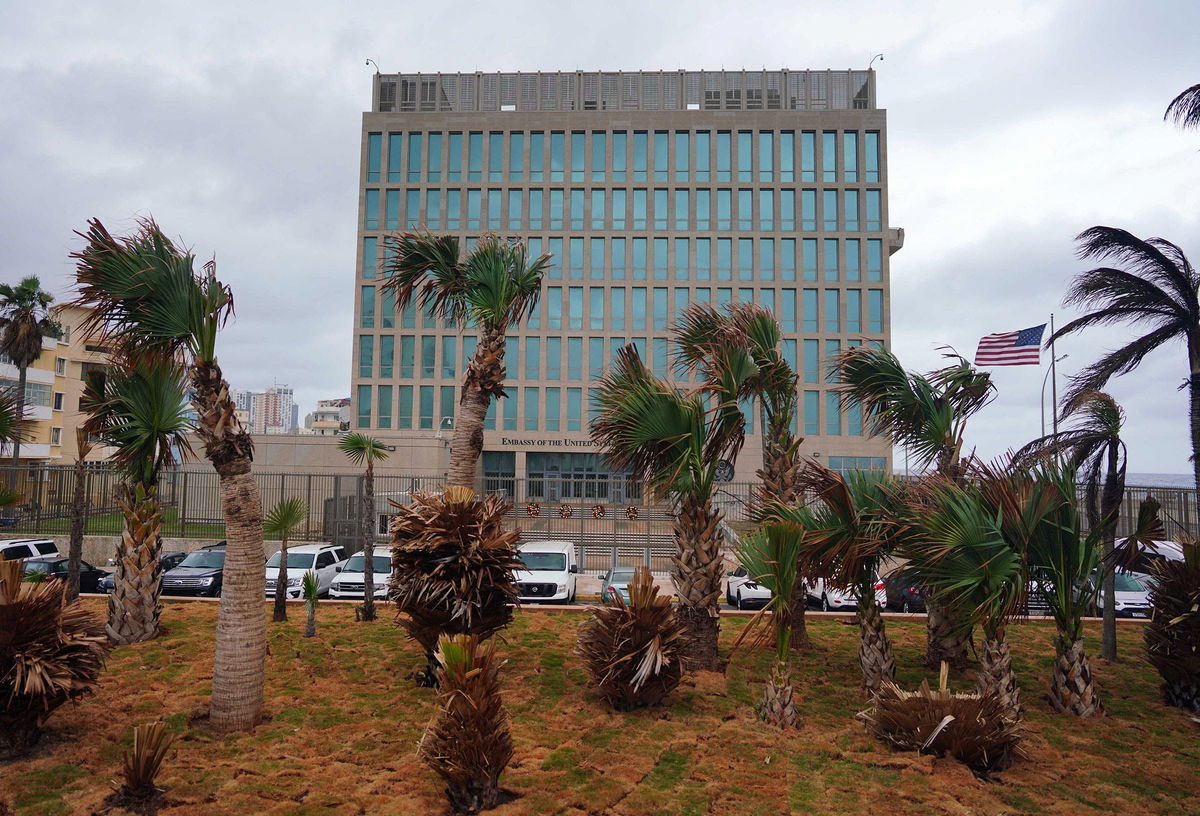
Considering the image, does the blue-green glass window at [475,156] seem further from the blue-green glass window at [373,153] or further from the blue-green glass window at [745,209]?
→ the blue-green glass window at [745,209]

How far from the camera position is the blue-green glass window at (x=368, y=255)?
4771cm

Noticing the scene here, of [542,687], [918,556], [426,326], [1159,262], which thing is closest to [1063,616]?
[918,556]

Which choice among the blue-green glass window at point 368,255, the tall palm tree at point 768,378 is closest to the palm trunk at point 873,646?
the tall palm tree at point 768,378

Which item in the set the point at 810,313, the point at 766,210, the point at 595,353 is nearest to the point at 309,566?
the point at 595,353

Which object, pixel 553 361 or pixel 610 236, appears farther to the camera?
pixel 610 236

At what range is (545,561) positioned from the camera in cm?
1842

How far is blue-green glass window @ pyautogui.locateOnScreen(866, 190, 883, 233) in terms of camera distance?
4678cm

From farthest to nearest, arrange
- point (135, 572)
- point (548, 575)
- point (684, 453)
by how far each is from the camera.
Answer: point (548, 575) < point (135, 572) < point (684, 453)

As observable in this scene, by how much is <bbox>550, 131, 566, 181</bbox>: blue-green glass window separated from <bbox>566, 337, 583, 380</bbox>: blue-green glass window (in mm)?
11566

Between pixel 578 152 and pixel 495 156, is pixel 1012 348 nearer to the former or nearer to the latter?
pixel 578 152

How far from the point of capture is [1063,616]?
825 cm

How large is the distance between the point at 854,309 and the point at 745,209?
31.6 feet

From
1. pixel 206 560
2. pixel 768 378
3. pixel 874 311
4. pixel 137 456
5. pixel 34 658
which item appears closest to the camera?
pixel 34 658

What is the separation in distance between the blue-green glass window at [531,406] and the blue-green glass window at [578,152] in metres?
14.7
